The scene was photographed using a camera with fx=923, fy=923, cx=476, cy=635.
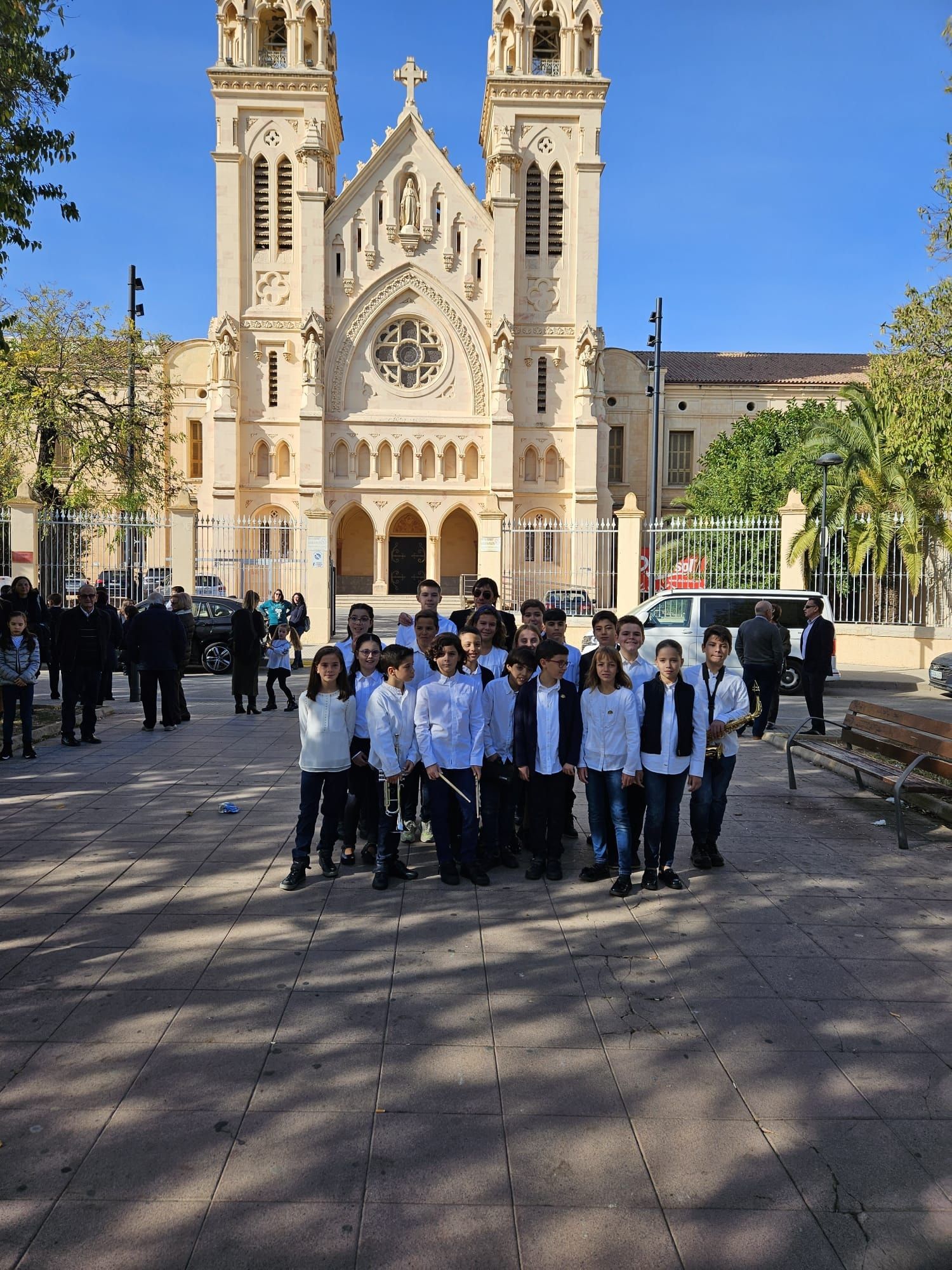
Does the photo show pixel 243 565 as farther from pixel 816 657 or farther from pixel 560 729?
pixel 560 729

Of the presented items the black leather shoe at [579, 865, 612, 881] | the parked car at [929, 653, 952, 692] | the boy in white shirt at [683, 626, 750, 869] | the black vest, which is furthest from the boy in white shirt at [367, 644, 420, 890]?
the parked car at [929, 653, 952, 692]

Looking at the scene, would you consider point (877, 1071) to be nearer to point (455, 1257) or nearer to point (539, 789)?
point (455, 1257)

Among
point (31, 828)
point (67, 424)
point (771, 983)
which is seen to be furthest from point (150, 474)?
point (771, 983)

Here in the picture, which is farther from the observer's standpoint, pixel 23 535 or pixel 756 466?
pixel 756 466

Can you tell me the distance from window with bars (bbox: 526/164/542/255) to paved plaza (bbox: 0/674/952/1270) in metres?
36.5

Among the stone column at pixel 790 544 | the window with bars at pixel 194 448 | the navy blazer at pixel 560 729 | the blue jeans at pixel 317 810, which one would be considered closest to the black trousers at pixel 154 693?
the blue jeans at pixel 317 810

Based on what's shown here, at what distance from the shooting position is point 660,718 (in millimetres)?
5652

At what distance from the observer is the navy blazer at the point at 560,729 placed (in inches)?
229

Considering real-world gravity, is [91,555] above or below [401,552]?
below

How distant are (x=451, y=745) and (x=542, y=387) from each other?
3427 cm

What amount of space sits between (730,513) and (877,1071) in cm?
3010

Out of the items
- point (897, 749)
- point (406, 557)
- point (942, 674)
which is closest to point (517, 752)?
point (897, 749)

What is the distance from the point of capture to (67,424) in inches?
906

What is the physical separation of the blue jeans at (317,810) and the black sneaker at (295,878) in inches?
1.3
